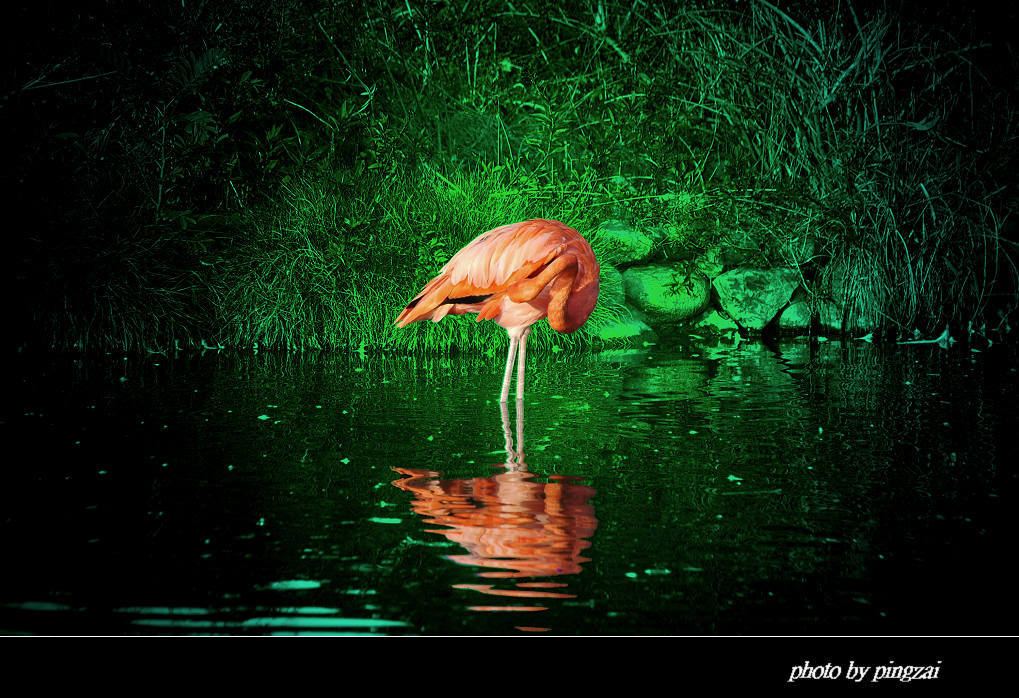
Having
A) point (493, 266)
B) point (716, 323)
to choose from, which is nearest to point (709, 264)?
point (716, 323)

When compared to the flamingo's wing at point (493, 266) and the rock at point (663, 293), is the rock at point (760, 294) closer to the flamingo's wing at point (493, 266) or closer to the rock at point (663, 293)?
the rock at point (663, 293)

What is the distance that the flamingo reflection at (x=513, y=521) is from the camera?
9.48ft

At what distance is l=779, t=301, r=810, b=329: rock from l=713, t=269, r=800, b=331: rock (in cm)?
9

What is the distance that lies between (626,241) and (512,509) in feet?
22.6

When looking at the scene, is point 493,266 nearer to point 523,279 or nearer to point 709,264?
point 523,279

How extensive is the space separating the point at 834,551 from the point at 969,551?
39 cm

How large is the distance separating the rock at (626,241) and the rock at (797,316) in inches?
58.3

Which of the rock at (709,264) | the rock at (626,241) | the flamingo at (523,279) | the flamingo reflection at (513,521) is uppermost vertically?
the rock at (626,241)

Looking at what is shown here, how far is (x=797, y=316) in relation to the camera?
33.1 feet

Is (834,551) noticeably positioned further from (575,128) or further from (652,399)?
(575,128)

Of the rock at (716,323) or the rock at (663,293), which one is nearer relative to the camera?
the rock at (663,293)

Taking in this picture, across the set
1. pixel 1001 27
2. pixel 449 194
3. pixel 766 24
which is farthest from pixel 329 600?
pixel 1001 27

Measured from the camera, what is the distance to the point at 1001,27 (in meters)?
10.1

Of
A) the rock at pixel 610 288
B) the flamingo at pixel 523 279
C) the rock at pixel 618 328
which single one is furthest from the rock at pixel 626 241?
the flamingo at pixel 523 279
